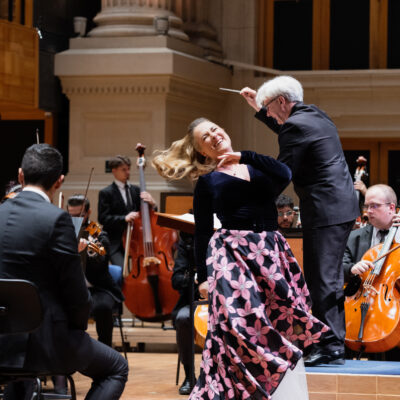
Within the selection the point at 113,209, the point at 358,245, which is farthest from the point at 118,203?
the point at 358,245

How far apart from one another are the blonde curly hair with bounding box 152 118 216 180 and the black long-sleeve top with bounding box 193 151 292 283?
19 cm

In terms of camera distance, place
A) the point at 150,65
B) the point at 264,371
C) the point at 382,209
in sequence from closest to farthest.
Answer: the point at 264,371 → the point at 382,209 → the point at 150,65

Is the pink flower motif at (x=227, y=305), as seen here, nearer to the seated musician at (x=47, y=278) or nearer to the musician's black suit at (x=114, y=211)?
the seated musician at (x=47, y=278)

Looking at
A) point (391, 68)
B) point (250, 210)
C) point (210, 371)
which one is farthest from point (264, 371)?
point (391, 68)

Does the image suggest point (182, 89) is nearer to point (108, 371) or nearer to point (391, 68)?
point (391, 68)

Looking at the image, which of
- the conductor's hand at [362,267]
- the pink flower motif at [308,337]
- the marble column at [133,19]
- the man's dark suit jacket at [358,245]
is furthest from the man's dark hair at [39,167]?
the marble column at [133,19]

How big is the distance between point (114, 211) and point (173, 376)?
196 centimetres

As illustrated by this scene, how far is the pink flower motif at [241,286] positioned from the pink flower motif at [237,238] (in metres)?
0.14

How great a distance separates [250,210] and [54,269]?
0.98 metres

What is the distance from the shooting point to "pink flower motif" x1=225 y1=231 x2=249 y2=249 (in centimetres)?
407

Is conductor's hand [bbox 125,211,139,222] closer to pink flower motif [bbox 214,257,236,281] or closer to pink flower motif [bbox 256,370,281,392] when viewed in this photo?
Answer: pink flower motif [bbox 214,257,236,281]

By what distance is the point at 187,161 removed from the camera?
14.5ft

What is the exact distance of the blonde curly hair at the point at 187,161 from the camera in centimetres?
435

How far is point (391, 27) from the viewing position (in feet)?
33.4
